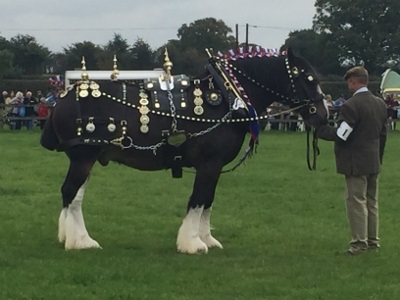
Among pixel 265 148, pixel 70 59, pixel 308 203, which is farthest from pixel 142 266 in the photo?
pixel 70 59

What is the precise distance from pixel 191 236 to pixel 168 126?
4.10ft

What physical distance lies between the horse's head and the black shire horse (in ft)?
0.04

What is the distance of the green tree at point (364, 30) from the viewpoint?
270 feet

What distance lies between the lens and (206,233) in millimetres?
9555

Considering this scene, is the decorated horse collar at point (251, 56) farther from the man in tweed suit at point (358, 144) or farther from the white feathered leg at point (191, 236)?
the white feathered leg at point (191, 236)

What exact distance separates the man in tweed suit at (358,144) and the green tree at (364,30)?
74.3 metres

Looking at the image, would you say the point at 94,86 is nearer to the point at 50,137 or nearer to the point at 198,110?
the point at 50,137

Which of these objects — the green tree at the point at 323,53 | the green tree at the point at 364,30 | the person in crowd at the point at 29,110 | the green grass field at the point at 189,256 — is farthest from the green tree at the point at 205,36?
the green grass field at the point at 189,256

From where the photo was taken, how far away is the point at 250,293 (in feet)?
23.6

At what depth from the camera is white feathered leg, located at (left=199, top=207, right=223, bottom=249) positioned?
9.50 meters

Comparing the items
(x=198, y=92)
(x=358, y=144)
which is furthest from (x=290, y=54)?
(x=358, y=144)

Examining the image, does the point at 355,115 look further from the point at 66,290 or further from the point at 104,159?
the point at 66,290

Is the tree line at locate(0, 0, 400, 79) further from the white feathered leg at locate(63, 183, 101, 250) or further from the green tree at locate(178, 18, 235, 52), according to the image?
the white feathered leg at locate(63, 183, 101, 250)

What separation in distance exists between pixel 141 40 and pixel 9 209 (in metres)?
55.2
